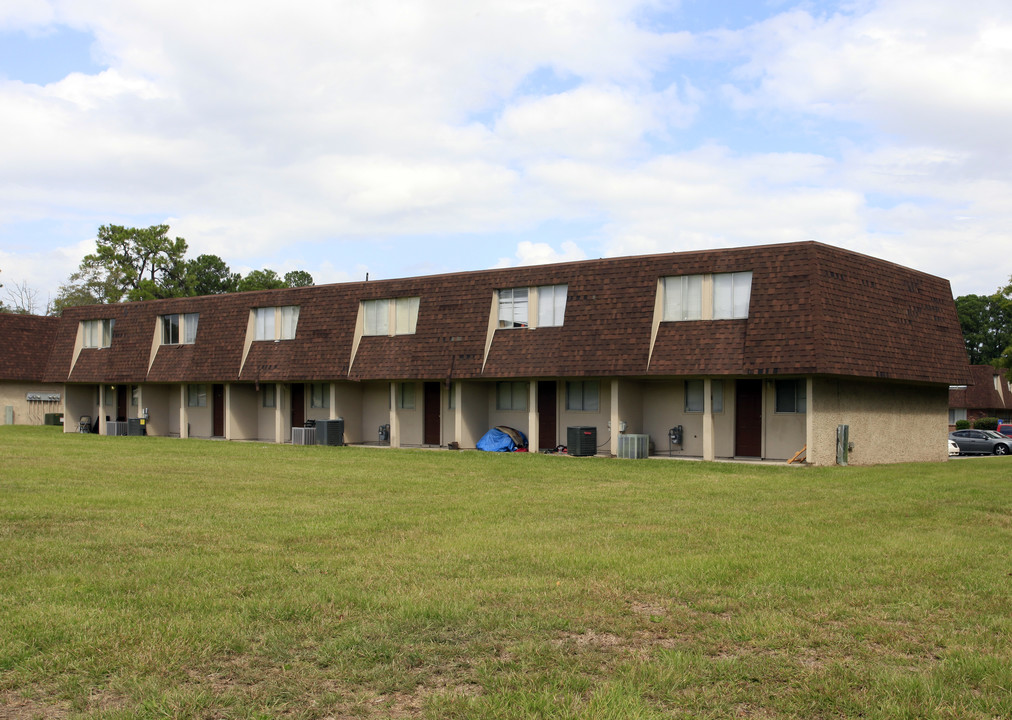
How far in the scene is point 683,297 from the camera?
30.0m

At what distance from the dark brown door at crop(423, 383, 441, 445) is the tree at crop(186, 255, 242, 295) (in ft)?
180

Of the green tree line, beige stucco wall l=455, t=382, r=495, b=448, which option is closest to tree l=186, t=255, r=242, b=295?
the green tree line

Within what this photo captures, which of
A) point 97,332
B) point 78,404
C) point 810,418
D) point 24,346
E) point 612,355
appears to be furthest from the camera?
point 24,346

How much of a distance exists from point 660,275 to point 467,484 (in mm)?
12461

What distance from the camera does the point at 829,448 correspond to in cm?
2825

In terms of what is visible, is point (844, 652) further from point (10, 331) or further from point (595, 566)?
point (10, 331)

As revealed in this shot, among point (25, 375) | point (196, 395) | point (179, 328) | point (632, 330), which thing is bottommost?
point (196, 395)

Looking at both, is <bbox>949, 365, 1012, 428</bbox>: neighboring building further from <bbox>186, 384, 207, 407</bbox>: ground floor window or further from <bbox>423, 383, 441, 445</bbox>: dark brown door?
<bbox>186, 384, 207, 407</bbox>: ground floor window

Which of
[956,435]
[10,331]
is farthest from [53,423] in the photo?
[956,435]

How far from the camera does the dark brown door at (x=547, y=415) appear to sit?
111ft

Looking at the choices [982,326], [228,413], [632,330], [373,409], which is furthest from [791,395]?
[982,326]

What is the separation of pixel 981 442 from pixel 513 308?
26.2m

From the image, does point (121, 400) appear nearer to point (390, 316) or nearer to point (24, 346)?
point (24, 346)

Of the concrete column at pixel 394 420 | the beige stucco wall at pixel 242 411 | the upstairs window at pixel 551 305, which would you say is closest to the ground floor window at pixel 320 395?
the beige stucco wall at pixel 242 411
